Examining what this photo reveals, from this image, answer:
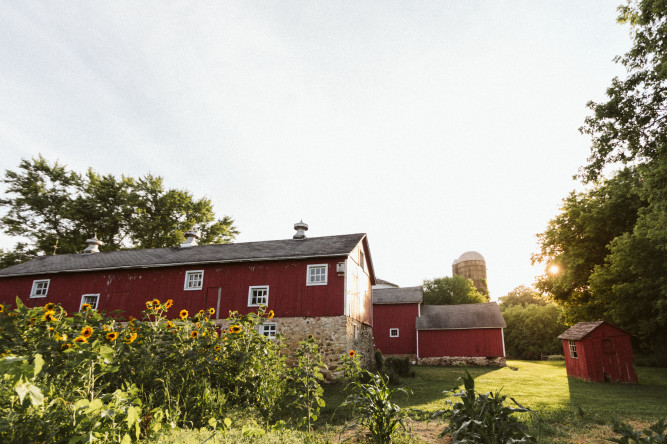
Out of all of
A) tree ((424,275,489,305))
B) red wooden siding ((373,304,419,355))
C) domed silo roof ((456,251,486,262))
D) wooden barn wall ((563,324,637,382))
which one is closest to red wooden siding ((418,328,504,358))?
red wooden siding ((373,304,419,355))

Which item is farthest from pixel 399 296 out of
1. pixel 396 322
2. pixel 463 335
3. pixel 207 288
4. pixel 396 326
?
pixel 207 288

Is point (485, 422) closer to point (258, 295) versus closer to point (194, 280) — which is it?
point (258, 295)

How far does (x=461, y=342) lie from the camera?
2531cm

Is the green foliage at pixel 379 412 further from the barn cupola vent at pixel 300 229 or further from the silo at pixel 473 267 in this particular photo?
the silo at pixel 473 267

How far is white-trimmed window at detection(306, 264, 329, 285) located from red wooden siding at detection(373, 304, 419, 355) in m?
13.1

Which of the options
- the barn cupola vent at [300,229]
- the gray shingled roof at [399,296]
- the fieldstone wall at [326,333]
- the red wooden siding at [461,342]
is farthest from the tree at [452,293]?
the fieldstone wall at [326,333]

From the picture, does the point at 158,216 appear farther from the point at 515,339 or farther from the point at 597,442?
the point at 515,339

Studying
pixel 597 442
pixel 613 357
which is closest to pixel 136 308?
pixel 597 442

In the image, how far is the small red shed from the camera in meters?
14.8

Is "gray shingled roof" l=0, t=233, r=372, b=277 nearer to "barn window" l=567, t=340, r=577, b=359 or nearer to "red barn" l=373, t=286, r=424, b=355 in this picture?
"red barn" l=373, t=286, r=424, b=355

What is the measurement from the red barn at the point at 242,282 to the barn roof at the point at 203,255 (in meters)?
0.05

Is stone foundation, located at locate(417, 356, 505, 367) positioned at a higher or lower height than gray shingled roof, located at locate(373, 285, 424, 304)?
lower

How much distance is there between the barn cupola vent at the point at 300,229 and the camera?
20173 mm

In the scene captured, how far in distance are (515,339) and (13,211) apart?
48.7 metres
